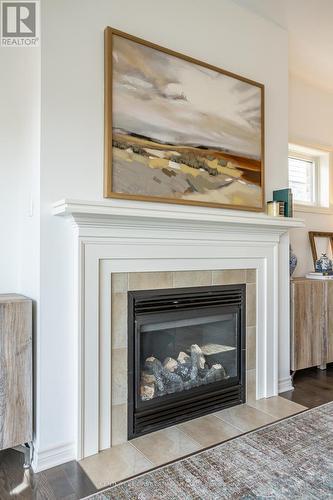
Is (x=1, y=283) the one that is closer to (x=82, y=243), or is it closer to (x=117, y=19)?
(x=82, y=243)

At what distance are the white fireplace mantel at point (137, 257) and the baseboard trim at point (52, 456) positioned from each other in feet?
0.22

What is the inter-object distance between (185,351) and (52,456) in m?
0.99

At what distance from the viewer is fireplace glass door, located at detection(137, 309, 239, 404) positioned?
2193mm

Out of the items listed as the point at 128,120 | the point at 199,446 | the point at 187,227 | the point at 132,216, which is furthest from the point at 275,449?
the point at 128,120

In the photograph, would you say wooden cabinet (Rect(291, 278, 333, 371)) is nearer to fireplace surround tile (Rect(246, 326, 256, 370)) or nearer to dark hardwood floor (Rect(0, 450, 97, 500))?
fireplace surround tile (Rect(246, 326, 256, 370))

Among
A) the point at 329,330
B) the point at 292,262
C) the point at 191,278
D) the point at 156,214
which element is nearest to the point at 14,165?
the point at 156,214

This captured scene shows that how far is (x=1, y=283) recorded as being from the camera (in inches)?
83.7

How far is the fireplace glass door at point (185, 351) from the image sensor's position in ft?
7.20

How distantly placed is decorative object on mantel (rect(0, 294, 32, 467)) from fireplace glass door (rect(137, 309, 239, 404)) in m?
0.63

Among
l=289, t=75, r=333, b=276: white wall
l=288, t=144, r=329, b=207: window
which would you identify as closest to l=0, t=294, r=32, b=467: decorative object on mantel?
l=289, t=75, r=333, b=276: white wall

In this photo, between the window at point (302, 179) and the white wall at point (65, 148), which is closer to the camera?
the white wall at point (65, 148)

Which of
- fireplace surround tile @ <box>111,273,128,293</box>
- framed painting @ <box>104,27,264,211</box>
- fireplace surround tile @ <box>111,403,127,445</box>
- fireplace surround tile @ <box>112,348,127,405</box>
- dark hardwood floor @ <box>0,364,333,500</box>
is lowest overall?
dark hardwood floor @ <box>0,364,333,500</box>

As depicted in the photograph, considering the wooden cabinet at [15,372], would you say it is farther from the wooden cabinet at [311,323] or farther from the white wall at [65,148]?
the wooden cabinet at [311,323]

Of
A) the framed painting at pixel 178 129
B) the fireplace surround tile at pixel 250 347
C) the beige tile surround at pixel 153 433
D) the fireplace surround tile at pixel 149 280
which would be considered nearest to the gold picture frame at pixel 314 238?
the framed painting at pixel 178 129
